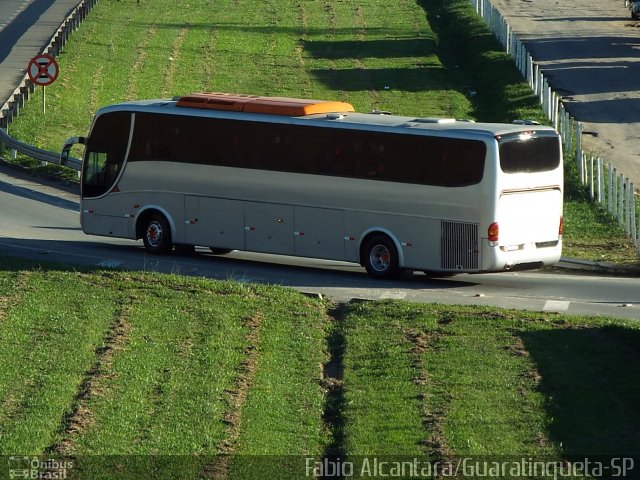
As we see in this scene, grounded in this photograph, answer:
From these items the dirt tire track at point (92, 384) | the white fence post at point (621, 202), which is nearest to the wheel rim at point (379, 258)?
the dirt tire track at point (92, 384)

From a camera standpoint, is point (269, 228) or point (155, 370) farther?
point (269, 228)

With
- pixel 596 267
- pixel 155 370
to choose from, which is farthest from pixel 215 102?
pixel 155 370

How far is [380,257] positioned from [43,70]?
1781 centimetres

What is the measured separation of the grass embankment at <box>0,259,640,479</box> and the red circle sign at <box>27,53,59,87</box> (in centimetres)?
1845

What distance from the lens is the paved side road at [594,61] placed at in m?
41.3

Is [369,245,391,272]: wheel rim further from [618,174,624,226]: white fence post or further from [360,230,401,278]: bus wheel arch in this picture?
[618,174,624,226]: white fence post

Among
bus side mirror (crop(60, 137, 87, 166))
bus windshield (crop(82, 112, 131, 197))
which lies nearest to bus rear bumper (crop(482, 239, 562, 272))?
bus windshield (crop(82, 112, 131, 197))

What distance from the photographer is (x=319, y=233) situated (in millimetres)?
24312

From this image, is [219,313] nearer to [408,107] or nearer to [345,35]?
[408,107]

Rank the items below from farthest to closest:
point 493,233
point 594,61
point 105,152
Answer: point 594,61 < point 105,152 < point 493,233

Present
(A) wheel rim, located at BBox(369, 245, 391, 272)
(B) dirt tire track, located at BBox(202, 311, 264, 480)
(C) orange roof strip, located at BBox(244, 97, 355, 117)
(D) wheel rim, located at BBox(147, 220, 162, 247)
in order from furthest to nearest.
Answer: (D) wheel rim, located at BBox(147, 220, 162, 247) → (C) orange roof strip, located at BBox(244, 97, 355, 117) → (A) wheel rim, located at BBox(369, 245, 391, 272) → (B) dirt tire track, located at BBox(202, 311, 264, 480)

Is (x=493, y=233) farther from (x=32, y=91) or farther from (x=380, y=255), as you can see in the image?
(x=32, y=91)

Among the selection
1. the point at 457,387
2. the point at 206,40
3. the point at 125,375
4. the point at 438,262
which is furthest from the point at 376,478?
the point at 206,40

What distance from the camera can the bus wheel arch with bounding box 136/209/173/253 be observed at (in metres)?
26.2
